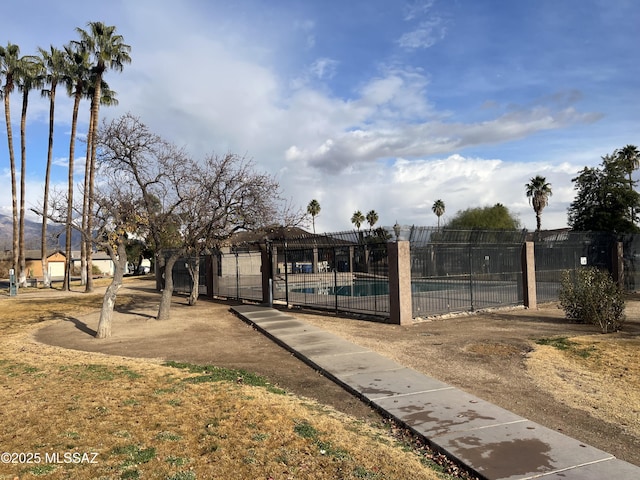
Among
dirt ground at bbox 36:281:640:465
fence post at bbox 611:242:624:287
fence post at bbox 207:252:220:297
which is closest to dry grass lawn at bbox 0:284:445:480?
dirt ground at bbox 36:281:640:465

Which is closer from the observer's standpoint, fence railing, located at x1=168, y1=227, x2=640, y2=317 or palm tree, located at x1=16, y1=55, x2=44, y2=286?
fence railing, located at x1=168, y1=227, x2=640, y2=317

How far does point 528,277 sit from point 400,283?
7138mm

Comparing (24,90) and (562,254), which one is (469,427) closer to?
(562,254)

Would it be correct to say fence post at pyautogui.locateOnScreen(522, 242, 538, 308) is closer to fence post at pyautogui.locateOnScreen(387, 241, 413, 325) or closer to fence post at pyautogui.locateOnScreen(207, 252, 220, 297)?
fence post at pyautogui.locateOnScreen(387, 241, 413, 325)

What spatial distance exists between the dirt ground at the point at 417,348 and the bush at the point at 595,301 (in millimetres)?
337

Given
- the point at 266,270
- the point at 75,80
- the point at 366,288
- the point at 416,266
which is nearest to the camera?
the point at 416,266

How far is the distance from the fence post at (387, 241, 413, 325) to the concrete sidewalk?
5.05 metres

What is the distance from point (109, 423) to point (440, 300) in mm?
12294

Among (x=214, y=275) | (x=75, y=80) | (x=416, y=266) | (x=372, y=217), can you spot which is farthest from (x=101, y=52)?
(x=372, y=217)

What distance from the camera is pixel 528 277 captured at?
18.4 m

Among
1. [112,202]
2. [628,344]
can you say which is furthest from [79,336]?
[628,344]

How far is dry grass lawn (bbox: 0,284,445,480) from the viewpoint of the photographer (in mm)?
4242

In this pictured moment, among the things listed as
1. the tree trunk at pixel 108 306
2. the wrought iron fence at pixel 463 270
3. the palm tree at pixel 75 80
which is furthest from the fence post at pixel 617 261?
the palm tree at pixel 75 80

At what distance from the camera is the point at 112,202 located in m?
15.6
